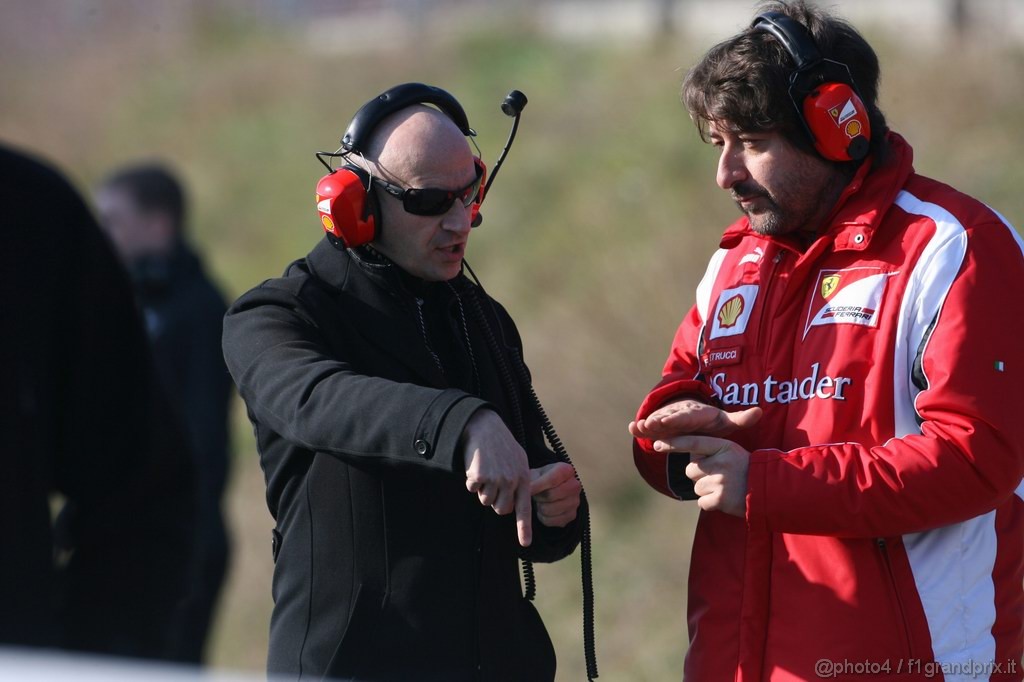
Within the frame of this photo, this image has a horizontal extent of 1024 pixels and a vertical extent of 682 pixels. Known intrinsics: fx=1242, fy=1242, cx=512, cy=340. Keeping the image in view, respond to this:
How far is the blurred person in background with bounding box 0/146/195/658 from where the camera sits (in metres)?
2.55

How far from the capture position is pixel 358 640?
263 centimetres

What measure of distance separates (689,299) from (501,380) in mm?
5393

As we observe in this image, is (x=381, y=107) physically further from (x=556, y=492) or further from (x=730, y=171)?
(x=556, y=492)

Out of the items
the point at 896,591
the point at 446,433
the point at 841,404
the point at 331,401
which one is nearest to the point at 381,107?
the point at 331,401

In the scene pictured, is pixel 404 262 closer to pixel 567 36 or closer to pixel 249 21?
pixel 567 36

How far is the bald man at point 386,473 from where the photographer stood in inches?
99.5

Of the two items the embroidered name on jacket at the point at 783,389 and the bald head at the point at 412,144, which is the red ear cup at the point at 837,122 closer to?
the embroidered name on jacket at the point at 783,389

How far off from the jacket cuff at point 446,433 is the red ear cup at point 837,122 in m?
1.02

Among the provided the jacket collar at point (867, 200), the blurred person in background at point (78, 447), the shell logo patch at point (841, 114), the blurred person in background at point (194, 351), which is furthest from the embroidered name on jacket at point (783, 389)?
the blurred person in background at point (194, 351)

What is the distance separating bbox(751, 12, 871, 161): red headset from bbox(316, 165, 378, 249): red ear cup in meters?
0.99

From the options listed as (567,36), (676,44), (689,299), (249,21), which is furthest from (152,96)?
(689,299)

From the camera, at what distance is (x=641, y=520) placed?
311 inches

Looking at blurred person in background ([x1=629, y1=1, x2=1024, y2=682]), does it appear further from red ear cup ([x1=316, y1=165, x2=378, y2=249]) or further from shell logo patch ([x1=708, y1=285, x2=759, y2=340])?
red ear cup ([x1=316, y1=165, x2=378, y2=249])

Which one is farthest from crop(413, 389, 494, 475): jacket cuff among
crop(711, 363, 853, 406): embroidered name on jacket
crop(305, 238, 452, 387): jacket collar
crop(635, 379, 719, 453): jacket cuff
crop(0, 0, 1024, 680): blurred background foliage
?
crop(0, 0, 1024, 680): blurred background foliage
